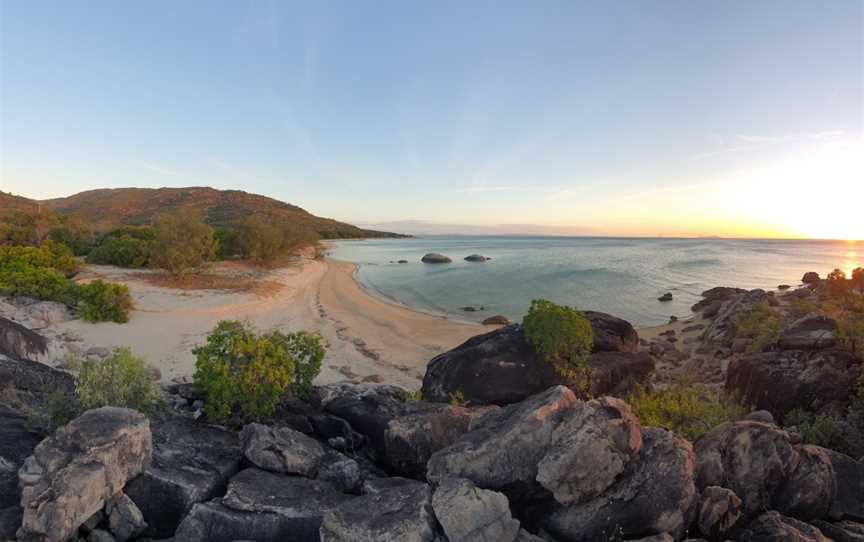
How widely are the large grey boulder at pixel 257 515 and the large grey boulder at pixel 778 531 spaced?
18.7 ft

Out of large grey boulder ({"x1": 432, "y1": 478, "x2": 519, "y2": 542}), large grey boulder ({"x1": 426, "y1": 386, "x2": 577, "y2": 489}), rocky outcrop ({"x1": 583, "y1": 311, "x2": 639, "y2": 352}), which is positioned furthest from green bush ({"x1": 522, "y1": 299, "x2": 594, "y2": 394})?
large grey boulder ({"x1": 432, "y1": 478, "x2": 519, "y2": 542})

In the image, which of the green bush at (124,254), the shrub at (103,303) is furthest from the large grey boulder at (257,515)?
the green bush at (124,254)

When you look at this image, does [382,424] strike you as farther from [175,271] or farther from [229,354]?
[175,271]

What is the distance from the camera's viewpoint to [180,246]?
3475 cm

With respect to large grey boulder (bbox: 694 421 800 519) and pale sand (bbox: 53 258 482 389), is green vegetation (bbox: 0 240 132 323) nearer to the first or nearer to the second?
pale sand (bbox: 53 258 482 389)

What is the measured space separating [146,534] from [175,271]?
32282 millimetres

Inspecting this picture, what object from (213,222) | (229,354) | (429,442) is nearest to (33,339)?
(229,354)

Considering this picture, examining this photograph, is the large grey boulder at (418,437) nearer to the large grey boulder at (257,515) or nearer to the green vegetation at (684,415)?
the large grey boulder at (257,515)

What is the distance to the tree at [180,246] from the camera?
33.9 m

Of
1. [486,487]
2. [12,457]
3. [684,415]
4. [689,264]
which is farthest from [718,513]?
[689,264]

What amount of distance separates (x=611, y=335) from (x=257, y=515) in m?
14.7

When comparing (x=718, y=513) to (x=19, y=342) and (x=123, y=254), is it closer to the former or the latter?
(x=19, y=342)

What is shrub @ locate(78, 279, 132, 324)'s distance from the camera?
21812 mm

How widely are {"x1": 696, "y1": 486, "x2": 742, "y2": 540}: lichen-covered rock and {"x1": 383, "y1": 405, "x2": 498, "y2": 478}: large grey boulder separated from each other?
11.8ft
